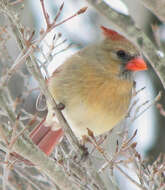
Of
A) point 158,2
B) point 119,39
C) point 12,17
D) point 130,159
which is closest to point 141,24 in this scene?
point 119,39

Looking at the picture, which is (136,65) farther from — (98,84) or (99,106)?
(99,106)

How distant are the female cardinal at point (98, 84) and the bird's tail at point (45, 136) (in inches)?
0.5

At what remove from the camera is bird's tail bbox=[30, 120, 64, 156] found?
383 cm

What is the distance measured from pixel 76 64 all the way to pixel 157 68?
0.81m

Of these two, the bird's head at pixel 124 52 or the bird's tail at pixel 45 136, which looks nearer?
the bird's head at pixel 124 52

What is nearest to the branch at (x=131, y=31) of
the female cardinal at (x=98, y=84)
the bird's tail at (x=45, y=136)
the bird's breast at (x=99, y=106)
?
the female cardinal at (x=98, y=84)

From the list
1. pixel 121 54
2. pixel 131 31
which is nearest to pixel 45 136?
pixel 121 54

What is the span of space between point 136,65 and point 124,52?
16 cm

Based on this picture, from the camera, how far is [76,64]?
365cm

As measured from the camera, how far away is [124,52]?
3670 millimetres

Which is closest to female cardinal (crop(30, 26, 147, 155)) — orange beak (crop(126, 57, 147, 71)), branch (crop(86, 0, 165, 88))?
orange beak (crop(126, 57, 147, 71))

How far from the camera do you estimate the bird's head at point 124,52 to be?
11.9 ft

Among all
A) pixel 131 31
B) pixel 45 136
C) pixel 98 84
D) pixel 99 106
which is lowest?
pixel 45 136

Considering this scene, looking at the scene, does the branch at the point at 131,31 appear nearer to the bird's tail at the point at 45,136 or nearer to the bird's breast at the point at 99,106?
the bird's breast at the point at 99,106
